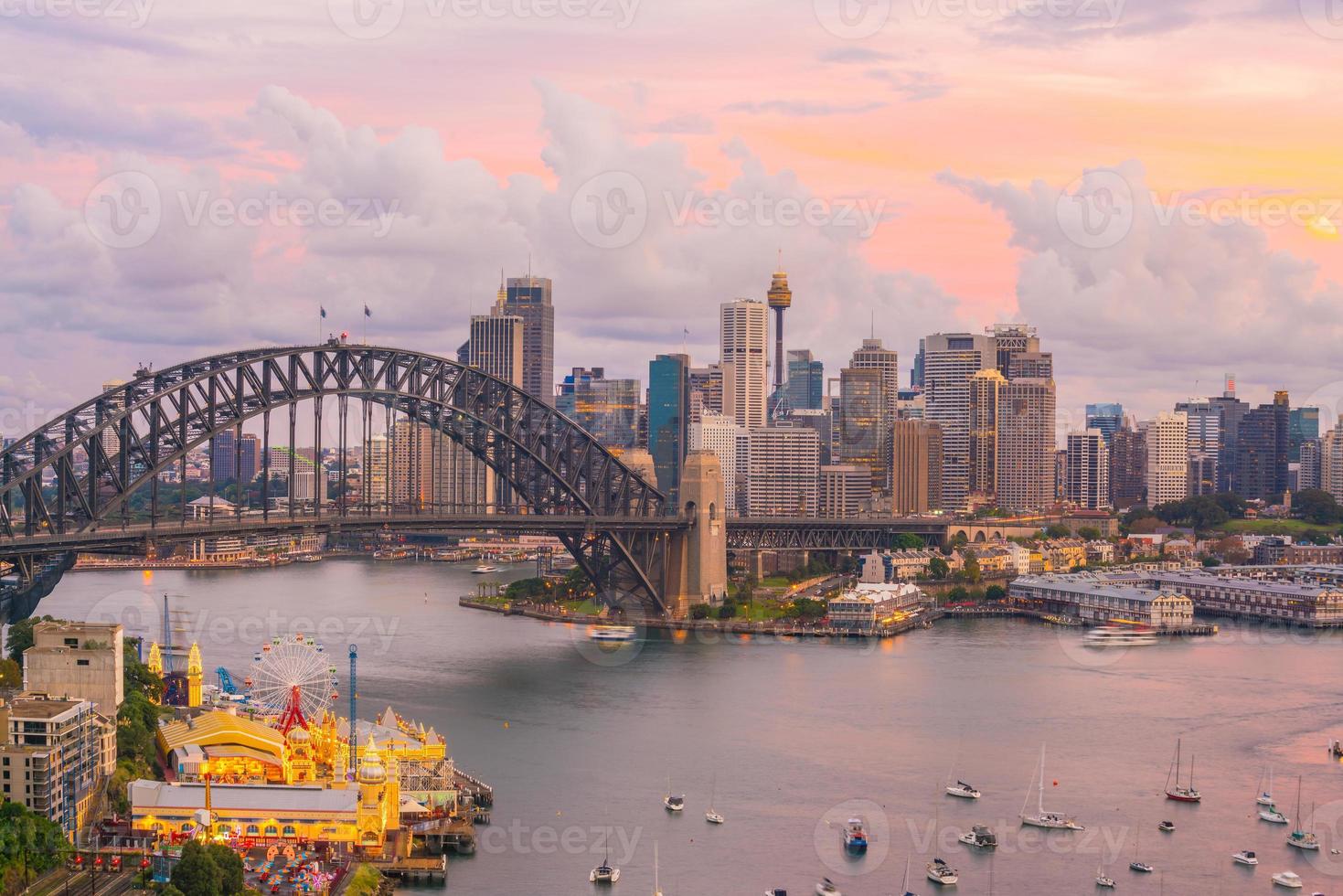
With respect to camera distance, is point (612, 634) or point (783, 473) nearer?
point (612, 634)

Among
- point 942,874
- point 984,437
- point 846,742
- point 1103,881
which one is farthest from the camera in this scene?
point 984,437

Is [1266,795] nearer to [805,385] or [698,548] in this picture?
[698,548]

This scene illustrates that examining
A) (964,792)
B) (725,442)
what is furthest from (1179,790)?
(725,442)

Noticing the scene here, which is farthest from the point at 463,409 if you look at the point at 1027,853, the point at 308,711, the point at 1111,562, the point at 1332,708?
the point at 1111,562

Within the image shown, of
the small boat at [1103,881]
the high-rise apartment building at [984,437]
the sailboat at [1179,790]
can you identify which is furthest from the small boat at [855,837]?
the high-rise apartment building at [984,437]

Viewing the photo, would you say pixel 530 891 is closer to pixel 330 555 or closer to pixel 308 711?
pixel 308 711

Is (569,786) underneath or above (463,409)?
underneath

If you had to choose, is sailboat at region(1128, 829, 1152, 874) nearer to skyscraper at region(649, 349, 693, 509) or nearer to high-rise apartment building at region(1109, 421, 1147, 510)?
skyscraper at region(649, 349, 693, 509)
